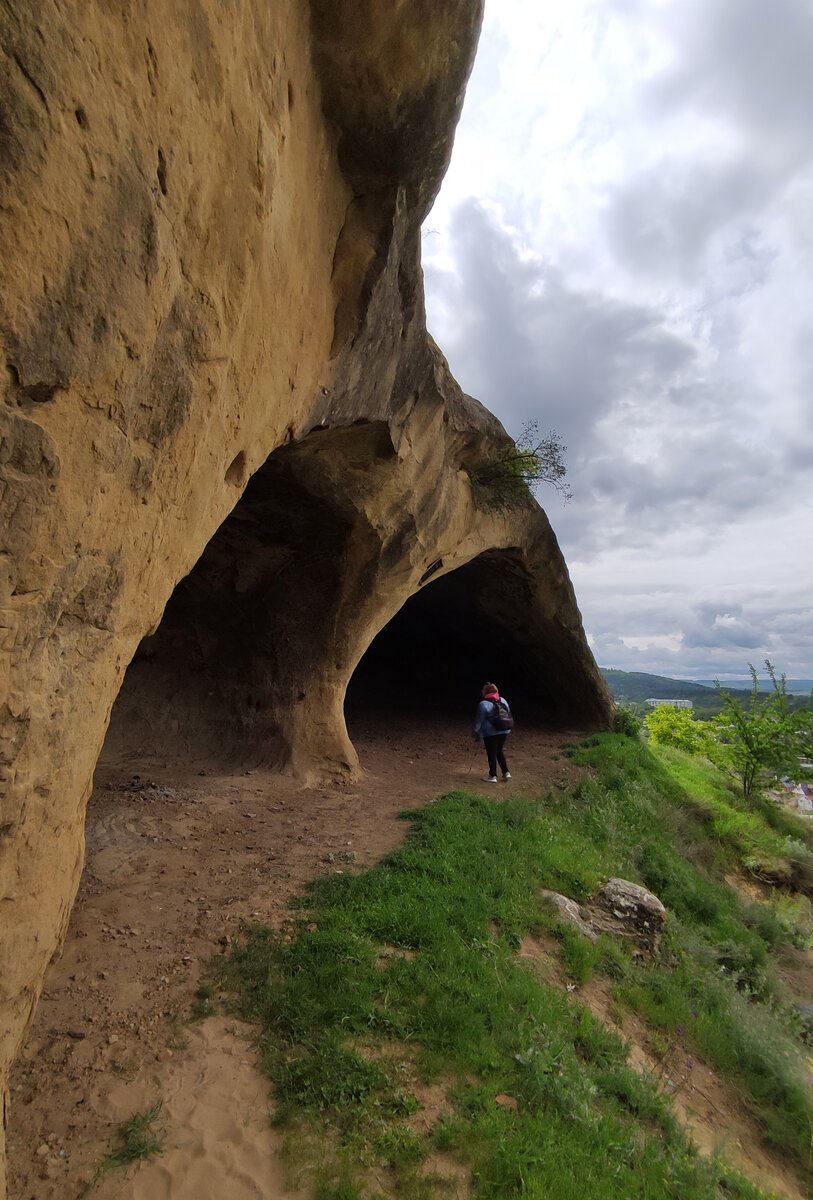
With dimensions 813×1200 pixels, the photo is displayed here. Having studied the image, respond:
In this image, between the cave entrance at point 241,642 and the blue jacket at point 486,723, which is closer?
the cave entrance at point 241,642

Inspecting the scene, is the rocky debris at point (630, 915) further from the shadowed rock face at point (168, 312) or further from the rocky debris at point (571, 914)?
the shadowed rock face at point (168, 312)

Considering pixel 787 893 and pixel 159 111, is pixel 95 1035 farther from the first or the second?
pixel 787 893

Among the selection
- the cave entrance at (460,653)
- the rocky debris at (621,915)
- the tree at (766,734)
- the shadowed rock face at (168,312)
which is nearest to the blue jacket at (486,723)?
→ the shadowed rock face at (168,312)

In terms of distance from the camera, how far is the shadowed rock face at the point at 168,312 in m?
1.83

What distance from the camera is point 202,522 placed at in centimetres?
344

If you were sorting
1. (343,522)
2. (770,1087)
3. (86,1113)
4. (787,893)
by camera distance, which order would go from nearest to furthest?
1. (86,1113)
2. (770,1087)
3. (343,522)
4. (787,893)

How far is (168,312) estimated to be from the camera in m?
2.48

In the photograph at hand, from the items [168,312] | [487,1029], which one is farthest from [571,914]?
[168,312]

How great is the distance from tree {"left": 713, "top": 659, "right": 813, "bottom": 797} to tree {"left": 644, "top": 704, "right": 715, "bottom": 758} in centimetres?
566

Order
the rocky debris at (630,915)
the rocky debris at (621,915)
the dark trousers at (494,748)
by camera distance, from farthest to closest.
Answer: the dark trousers at (494,748)
the rocky debris at (630,915)
the rocky debris at (621,915)

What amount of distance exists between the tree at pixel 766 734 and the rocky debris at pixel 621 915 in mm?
8950

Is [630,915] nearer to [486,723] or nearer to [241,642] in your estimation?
[486,723]

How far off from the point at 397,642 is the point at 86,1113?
14.4 m

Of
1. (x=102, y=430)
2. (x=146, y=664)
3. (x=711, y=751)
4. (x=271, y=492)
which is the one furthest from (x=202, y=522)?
(x=711, y=751)
